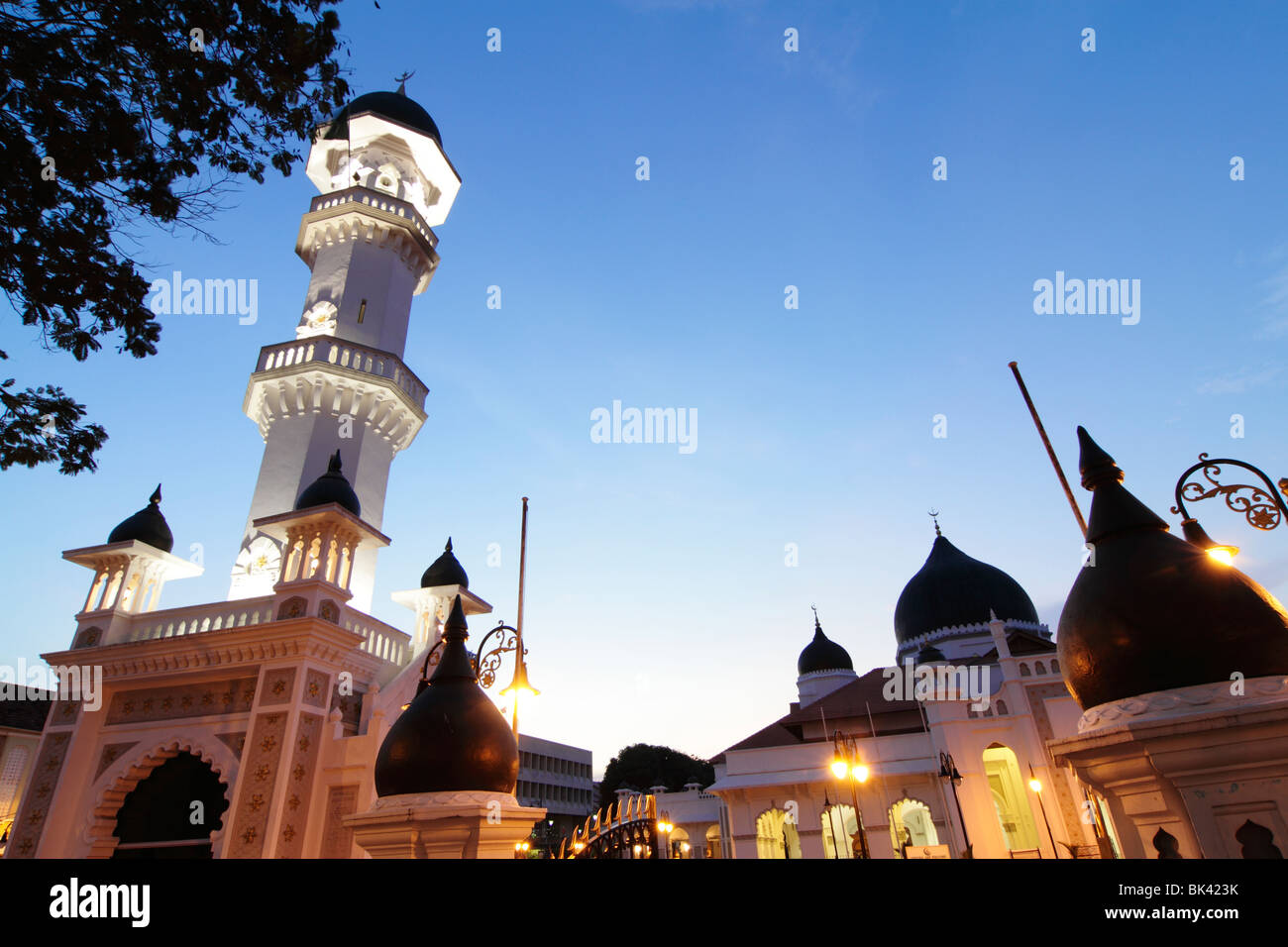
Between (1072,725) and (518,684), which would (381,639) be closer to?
(518,684)

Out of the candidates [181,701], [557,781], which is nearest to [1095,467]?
[181,701]

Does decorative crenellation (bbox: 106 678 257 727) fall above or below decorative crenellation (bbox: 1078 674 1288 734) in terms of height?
above

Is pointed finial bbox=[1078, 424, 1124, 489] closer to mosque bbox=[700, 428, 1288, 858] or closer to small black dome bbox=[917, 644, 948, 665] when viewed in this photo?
mosque bbox=[700, 428, 1288, 858]

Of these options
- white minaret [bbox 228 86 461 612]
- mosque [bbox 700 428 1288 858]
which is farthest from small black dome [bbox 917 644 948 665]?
white minaret [bbox 228 86 461 612]

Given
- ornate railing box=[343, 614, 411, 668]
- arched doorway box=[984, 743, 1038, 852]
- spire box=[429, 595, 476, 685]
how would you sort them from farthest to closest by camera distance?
1. arched doorway box=[984, 743, 1038, 852]
2. ornate railing box=[343, 614, 411, 668]
3. spire box=[429, 595, 476, 685]

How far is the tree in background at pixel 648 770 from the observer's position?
67.5 meters

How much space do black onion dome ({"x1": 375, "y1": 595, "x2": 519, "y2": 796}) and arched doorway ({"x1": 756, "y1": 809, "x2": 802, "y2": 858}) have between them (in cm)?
2468

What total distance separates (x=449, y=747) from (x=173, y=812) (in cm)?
1197

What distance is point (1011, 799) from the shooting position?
27219 millimetres

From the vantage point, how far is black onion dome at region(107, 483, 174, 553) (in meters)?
16.1

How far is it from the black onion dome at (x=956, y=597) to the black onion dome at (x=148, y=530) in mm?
34272

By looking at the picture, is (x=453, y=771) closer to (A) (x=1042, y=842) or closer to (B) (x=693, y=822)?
(A) (x=1042, y=842)

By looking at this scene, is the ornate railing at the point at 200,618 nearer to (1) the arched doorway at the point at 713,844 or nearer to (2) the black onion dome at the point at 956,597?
(1) the arched doorway at the point at 713,844

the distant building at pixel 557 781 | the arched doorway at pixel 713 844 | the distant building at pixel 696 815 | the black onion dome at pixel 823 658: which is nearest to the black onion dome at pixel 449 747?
the arched doorway at pixel 713 844
